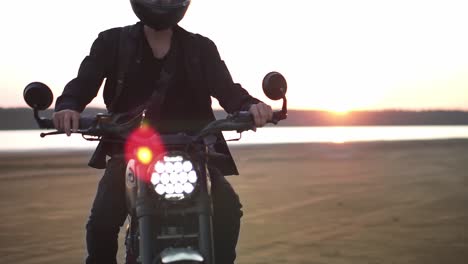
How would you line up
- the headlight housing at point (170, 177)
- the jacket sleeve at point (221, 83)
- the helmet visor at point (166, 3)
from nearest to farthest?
1. the headlight housing at point (170, 177)
2. the helmet visor at point (166, 3)
3. the jacket sleeve at point (221, 83)

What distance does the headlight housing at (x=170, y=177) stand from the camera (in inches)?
128

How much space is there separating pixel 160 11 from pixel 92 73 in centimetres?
57

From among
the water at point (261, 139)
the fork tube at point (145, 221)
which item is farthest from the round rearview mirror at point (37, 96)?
the water at point (261, 139)

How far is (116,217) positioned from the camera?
3.88 meters

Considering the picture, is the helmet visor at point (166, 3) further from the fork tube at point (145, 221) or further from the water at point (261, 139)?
the water at point (261, 139)

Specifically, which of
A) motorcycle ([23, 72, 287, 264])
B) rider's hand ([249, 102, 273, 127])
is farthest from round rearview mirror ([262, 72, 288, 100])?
motorcycle ([23, 72, 287, 264])

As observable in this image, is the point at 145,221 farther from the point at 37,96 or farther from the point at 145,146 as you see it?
the point at 37,96

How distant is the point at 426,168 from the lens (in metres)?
22.2

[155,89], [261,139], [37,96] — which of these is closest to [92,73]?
[155,89]

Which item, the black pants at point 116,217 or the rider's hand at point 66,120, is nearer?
the rider's hand at point 66,120

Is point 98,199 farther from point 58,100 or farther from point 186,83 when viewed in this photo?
point 186,83

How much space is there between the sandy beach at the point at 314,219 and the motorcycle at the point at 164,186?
399 cm

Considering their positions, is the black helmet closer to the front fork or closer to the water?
the front fork

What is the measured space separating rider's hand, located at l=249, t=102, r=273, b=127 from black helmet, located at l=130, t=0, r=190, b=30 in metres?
0.80
